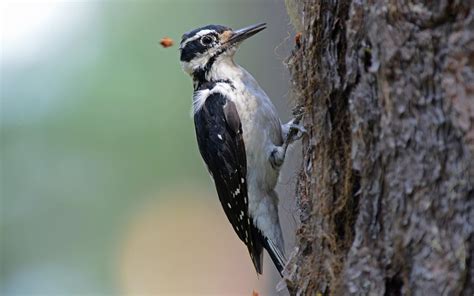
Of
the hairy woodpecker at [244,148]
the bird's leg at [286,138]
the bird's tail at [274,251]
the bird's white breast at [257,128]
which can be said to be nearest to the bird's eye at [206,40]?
the hairy woodpecker at [244,148]

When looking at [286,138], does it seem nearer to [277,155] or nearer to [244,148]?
[277,155]

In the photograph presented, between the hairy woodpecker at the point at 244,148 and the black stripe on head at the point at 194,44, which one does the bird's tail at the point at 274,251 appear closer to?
the hairy woodpecker at the point at 244,148

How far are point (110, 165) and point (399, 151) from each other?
18.2 feet

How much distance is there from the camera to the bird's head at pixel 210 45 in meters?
4.11

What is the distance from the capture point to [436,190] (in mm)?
2014

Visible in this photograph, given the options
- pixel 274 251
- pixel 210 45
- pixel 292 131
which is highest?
pixel 210 45

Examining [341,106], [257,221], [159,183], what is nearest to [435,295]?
[341,106]

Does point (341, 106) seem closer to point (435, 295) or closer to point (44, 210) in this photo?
point (435, 295)

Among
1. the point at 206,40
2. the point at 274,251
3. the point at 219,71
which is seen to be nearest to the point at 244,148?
the point at 219,71

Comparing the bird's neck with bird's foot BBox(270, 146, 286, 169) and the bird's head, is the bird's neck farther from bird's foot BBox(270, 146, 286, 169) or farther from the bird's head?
bird's foot BBox(270, 146, 286, 169)

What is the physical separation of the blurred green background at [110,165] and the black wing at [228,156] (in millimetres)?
2255

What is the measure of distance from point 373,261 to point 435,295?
22 cm

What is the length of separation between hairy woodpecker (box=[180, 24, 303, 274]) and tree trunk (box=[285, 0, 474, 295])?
1460 millimetres

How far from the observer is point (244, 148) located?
12.8ft
